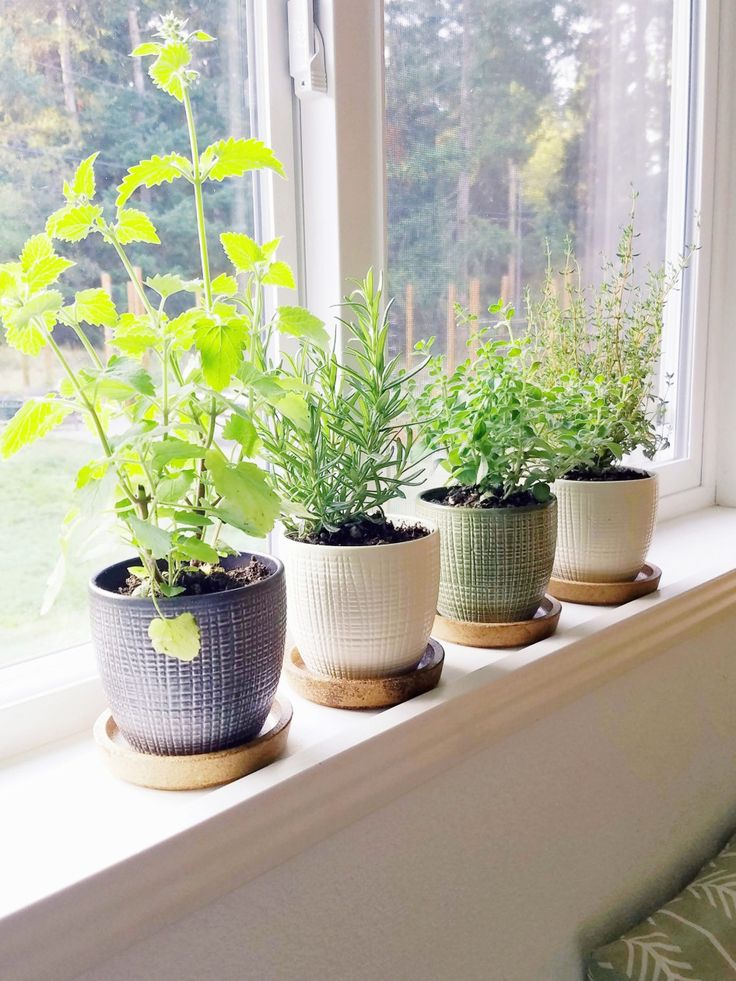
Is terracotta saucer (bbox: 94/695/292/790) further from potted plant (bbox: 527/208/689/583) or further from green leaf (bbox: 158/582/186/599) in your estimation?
potted plant (bbox: 527/208/689/583)

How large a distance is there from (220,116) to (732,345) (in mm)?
1210

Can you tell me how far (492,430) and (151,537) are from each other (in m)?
0.45

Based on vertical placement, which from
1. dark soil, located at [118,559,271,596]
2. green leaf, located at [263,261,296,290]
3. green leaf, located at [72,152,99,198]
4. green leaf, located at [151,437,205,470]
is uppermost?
green leaf, located at [72,152,99,198]

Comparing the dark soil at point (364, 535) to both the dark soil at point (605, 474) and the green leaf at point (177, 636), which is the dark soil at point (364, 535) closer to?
the green leaf at point (177, 636)

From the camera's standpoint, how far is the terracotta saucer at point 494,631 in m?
1.01

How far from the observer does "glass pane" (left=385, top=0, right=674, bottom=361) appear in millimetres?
1161

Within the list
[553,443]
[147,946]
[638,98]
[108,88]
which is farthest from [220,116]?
[638,98]

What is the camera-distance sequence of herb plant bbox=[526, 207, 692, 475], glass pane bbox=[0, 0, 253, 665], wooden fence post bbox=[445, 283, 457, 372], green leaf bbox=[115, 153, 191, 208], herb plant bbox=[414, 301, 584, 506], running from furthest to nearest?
1. wooden fence post bbox=[445, 283, 457, 372]
2. herb plant bbox=[526, 207, 692, 475]
3. herb plant bbox=[414, 301, 584, 506]
4. glass pane bbox=[0, 0, 253, 665]
5. green leaf bbox=[115, 153, 191, 208]

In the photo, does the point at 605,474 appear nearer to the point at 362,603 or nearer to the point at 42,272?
the point at 362,603

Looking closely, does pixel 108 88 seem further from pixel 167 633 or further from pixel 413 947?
pixel 413 947

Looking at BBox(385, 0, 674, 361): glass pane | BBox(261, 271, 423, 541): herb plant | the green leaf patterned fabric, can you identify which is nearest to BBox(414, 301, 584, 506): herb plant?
BBox(261, 271, 423, 541): herb plant

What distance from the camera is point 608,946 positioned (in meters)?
1.03

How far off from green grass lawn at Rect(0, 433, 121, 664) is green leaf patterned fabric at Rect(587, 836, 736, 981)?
709 mm

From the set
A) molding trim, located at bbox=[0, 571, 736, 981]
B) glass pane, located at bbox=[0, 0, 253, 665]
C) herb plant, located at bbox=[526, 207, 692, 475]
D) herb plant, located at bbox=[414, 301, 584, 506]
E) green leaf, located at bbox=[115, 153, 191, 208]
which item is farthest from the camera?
herb plant, located at bbox=[526, 207, 692, 475]
